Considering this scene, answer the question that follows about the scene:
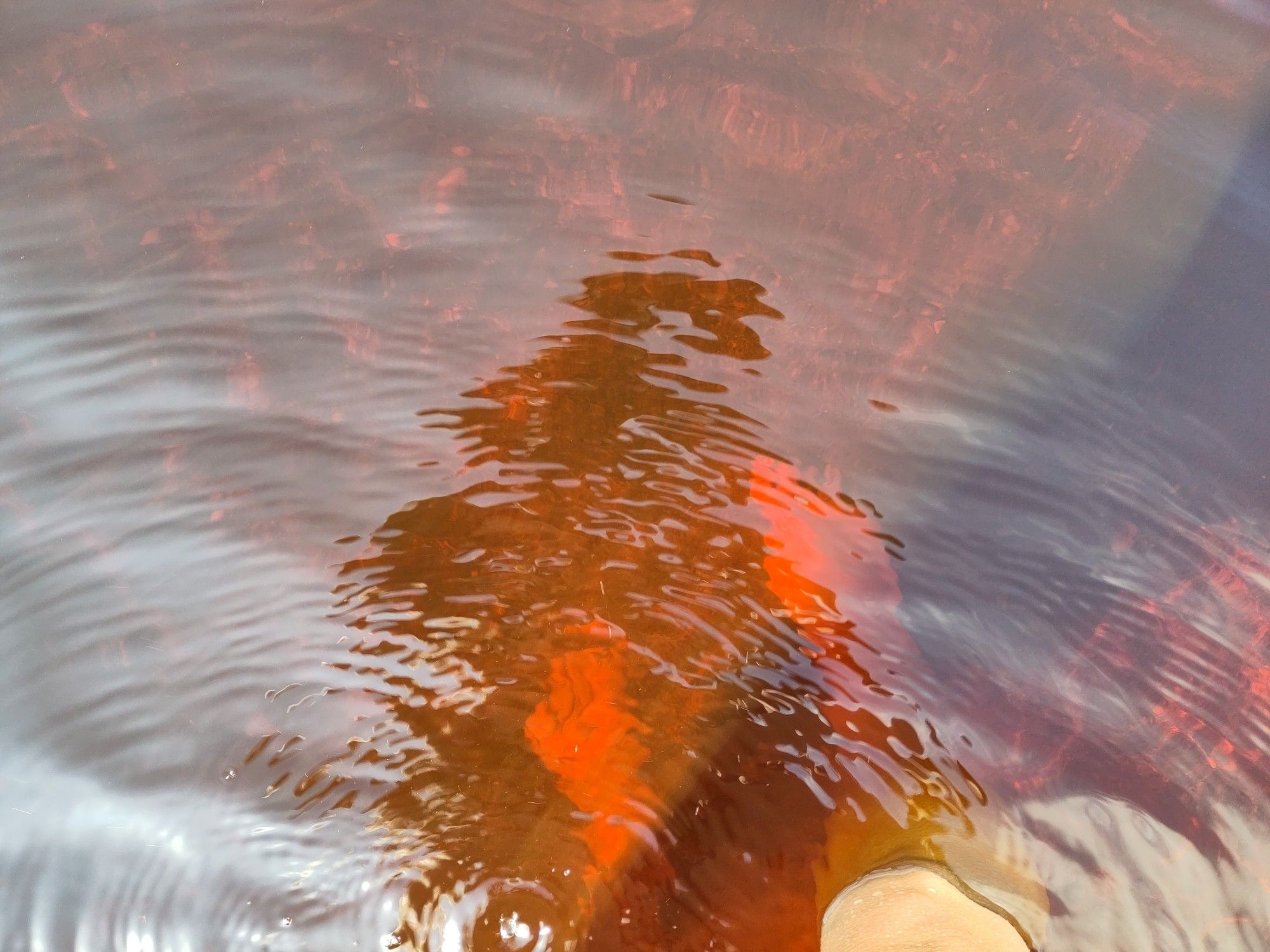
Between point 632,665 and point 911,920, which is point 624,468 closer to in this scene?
point 632,665

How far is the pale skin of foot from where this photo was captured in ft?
4.60

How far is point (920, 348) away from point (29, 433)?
183cm

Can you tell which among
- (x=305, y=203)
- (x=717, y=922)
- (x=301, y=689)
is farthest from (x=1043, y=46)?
(x=301, y=689)

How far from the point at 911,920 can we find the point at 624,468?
97 cm

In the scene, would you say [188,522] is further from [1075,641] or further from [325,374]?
[1075,641]

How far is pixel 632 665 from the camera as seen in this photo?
5.56 feet

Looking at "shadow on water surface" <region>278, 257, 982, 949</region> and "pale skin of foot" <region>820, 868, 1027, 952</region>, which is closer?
"pale skin of foot" <region>820, 868, 1027, 952</region>

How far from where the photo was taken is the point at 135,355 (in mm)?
1739

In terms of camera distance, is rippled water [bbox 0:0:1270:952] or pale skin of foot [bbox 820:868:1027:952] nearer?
pale skin of foot [bbox 820:868:1027:952]

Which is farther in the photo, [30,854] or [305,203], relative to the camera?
[305,203]

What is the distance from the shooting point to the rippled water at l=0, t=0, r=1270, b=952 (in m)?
1.57

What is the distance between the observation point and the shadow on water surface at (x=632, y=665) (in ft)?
5.11

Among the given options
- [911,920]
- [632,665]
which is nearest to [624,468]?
[632,665]

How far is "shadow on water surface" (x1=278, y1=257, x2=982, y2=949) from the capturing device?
156cm
